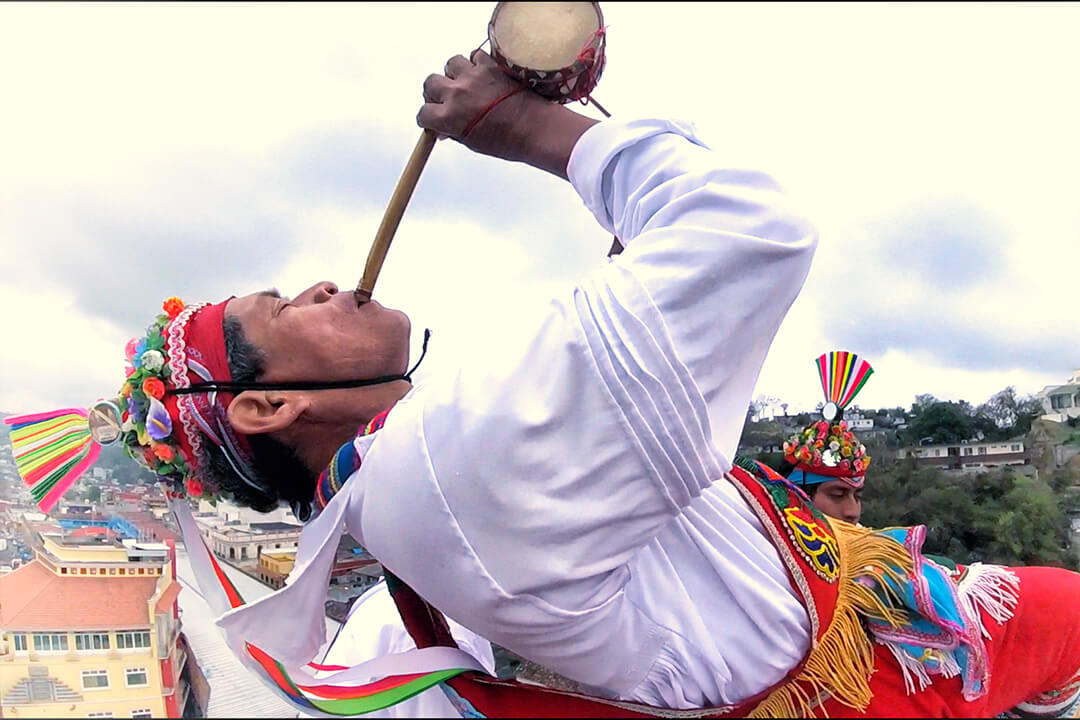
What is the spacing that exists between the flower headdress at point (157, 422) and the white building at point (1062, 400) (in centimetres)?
156

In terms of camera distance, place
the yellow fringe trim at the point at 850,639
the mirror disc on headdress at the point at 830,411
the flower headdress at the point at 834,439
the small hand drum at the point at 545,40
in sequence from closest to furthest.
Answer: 1. the small hand drum at the point at 545,40
2. the yellow fringe trim at the point at 850,639
3. the flower headdress at the point at 834,439
4. the mirror disc on headdress at the point at 830,411

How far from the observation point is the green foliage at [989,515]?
144 centimetres

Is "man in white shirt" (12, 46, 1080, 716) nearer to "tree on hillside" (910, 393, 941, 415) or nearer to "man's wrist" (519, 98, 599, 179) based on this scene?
"man's wrist" (519, 98, 599, 179)

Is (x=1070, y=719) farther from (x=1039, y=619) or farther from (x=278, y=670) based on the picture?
(x=278, y=670)

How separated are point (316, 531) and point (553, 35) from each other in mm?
636

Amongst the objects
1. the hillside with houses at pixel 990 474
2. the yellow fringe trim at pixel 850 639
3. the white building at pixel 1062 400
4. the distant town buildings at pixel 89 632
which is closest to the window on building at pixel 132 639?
the distant town buildings at pixel 89 632

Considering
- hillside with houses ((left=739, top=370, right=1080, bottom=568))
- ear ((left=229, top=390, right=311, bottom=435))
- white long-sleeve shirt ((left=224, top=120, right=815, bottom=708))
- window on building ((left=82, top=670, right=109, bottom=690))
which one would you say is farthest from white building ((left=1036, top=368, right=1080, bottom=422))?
window on building ((left=82, top=670, right=109, bottom=690))

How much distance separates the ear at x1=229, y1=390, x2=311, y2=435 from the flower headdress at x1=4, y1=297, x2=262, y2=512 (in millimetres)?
41

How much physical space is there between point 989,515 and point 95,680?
67.4 inches

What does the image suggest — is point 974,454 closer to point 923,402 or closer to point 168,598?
point 923,402

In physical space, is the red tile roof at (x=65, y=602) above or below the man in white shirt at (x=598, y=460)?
below

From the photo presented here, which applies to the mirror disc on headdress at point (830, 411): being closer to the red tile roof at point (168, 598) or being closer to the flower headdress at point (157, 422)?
the flower headdress at point (157, 422)

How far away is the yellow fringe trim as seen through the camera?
0.91 meters

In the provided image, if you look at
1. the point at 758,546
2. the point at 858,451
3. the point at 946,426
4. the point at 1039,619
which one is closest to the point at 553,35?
the point at 758,546
